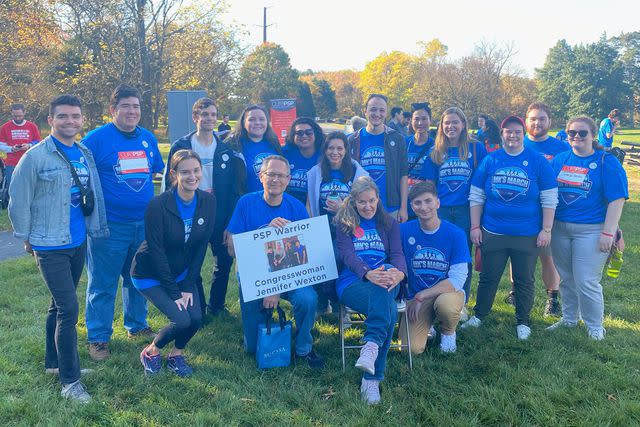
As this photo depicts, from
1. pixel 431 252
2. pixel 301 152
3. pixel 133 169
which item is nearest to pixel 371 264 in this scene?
pixel 431 252

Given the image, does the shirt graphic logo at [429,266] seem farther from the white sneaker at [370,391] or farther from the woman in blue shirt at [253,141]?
the woman in blue shirt at [253,141]

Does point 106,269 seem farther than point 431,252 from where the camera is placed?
No

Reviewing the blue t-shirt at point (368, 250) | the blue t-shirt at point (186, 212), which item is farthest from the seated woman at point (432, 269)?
the blue t-shirt at point (186, 212)

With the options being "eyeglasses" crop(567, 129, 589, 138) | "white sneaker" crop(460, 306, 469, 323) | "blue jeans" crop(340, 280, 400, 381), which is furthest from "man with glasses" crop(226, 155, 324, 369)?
"eyeglasses" crop(567, 129, 589, 138)

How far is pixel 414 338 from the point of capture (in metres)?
4.64

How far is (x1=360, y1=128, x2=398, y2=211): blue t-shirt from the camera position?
213 inches

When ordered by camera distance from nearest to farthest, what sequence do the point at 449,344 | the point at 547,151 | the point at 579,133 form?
the point at 449,344 → the point at 579,133 → the point at 547,151

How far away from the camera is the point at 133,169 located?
14.8ft

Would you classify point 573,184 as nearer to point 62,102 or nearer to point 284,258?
point 284,258

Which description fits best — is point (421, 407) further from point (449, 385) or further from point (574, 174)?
point (574, 174)

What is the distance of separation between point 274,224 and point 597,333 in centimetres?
343

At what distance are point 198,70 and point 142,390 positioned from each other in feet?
68.9

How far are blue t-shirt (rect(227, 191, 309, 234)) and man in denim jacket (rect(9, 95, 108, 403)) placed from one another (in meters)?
1.32

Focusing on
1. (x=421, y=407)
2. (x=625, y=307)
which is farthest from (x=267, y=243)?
(x=625, y=307)
